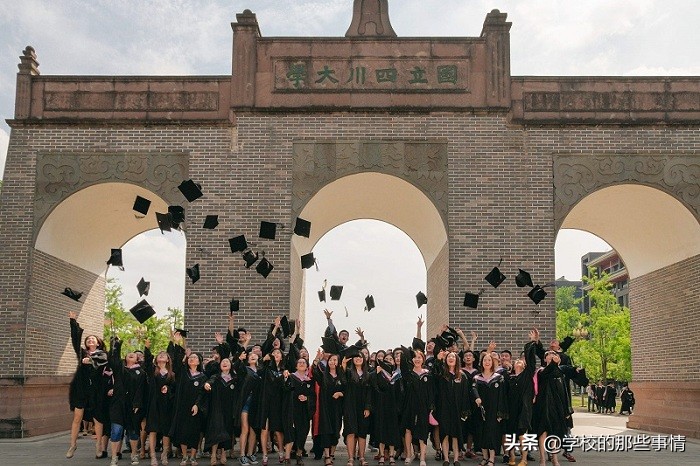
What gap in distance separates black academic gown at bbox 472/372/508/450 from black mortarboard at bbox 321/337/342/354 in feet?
6.75

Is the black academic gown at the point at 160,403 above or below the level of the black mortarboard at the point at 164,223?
below

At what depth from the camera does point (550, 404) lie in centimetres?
1017

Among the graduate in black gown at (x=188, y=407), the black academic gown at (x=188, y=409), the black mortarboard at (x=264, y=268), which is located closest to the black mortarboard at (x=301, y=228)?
the black mortarboard at (x=264, y=268)

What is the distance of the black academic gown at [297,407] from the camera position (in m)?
10.5

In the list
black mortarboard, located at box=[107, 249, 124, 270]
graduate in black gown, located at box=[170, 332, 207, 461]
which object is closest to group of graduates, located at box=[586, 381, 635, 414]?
black mortarboard, located at box=[107, 249, 124, 270]

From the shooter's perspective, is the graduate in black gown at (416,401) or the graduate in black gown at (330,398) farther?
the graduate in black gown at (330,398)

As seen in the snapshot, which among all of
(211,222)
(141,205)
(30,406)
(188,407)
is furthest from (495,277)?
(30,406)

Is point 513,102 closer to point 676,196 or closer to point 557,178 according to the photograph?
point 557,178

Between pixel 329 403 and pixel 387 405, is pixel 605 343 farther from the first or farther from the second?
pixel 329 403

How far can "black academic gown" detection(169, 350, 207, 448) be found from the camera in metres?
10.2

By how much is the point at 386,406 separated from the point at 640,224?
8020mm

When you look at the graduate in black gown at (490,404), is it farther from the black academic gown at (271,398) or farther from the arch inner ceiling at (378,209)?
the arch inner ceiling at (378,209)

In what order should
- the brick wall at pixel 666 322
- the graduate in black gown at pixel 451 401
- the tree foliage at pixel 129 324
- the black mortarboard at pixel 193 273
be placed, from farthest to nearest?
1. the tree foliage at pixel 129 324
2. the brick wall at pixel 666 322
3. the black mortarboard at pixel 193 273
4. the graduate in black gown at pixel 451 401

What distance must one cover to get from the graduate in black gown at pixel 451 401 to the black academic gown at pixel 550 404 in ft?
3.13
